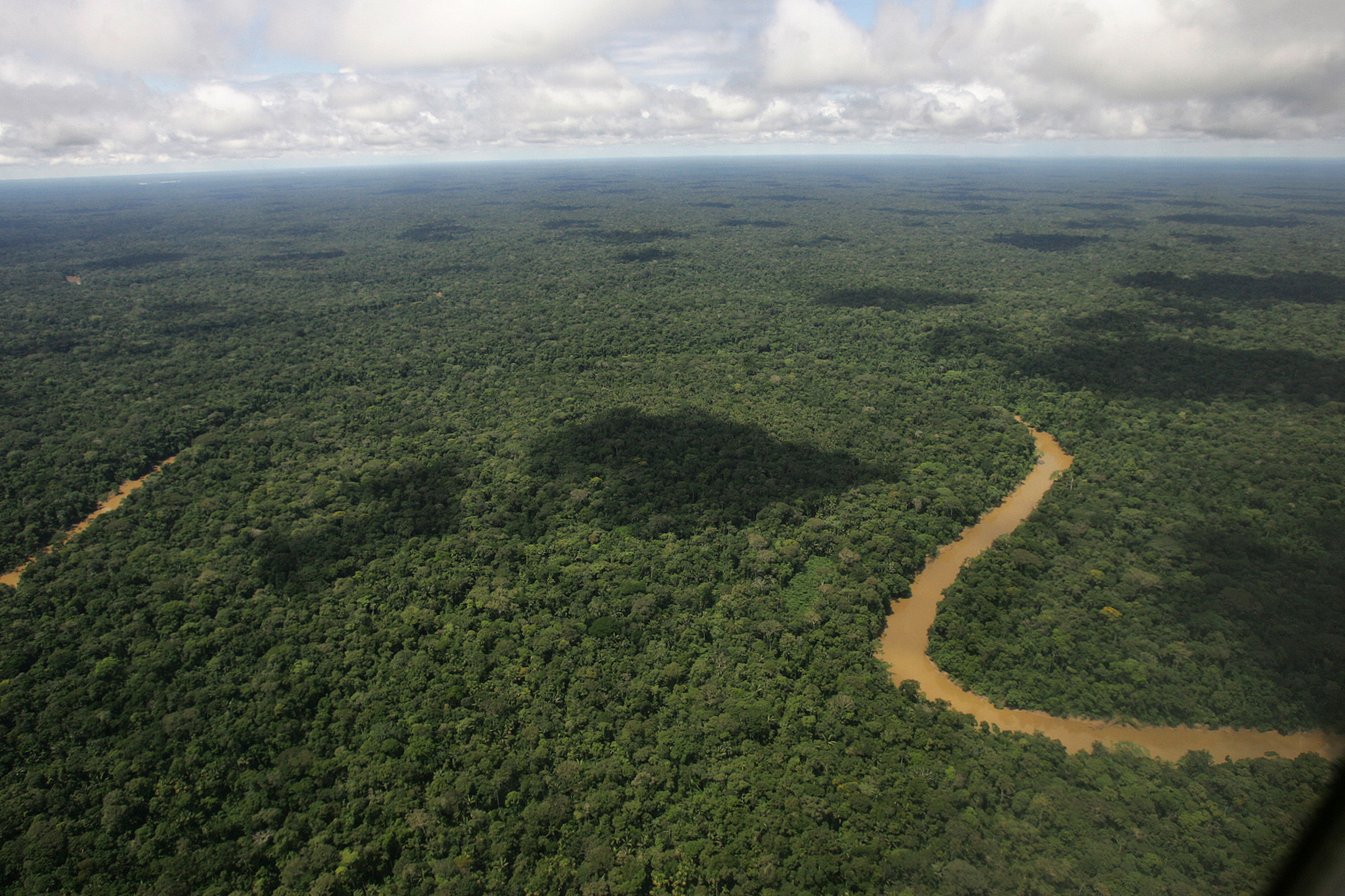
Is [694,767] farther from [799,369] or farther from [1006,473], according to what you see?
[799,369]

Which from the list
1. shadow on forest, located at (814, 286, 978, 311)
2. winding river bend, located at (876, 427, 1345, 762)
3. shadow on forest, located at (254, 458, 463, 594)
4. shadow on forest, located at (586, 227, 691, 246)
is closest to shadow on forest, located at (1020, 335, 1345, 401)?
shadow on forest, located at (814, 286, 978, 311)

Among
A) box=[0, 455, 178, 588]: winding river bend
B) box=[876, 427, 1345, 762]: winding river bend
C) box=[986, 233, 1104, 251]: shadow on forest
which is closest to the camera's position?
box=[876, 427, 1345, 762]: winding river bend

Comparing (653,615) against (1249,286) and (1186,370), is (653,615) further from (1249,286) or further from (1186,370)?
(1249,286)

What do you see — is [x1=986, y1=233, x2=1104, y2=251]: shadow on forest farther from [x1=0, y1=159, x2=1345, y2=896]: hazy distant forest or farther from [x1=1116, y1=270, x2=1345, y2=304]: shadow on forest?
[x1=0, y1=159, x2=1345, y2=896]: hazy distant forest

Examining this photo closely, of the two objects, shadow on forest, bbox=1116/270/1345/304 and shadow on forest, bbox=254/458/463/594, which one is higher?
shadow on forest, bbox=1116/270/1345/304

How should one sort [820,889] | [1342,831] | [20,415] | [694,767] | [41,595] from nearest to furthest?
[1342,831]
[820,889]
[694,767]
[41,595]
[20,415]

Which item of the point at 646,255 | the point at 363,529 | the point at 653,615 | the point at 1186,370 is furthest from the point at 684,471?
the point at 646,255

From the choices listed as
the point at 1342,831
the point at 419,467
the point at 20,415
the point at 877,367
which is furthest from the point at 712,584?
the point at 20,415
